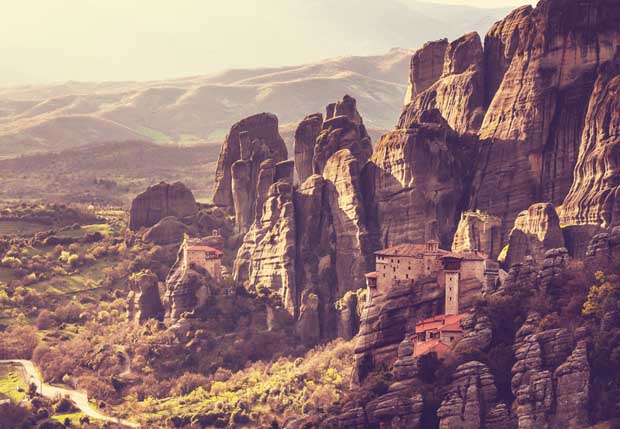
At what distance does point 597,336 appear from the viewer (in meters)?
101

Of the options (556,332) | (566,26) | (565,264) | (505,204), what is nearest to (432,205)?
(505,204)

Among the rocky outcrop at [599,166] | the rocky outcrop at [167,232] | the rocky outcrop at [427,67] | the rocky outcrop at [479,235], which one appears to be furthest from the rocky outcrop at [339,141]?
the rocky outcrop at [599,166]

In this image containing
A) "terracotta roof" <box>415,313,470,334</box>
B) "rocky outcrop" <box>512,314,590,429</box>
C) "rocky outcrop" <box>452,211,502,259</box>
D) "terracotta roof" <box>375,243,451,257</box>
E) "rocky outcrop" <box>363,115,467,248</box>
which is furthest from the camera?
"rocky outcrop" <box>363,115,467,248</box>

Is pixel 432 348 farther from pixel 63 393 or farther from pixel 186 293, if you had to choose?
pixel 63 393

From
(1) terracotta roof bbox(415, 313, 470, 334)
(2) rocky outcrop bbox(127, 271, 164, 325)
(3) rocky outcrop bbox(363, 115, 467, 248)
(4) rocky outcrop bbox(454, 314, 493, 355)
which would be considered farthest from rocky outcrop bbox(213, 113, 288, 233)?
(4) rocky outcrop bbox(454, 314, 493, 355)

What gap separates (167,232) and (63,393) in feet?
102

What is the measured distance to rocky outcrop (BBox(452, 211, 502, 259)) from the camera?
414 feet

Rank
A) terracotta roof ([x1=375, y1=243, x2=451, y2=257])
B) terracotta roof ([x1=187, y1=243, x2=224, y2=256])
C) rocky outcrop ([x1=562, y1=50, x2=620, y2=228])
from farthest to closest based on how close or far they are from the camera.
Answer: terracotta roof ([x1=187, y1=243, x2=224, y2=256]) < rocky outcrop ([x1=562, y1=50, x2=620, y2=228]) < terracotta roof ([x1=375, y1=243, x2=451, y2=257])

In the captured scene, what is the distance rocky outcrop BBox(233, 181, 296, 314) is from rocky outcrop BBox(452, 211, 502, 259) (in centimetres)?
1968

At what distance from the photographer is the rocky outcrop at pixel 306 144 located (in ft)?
513

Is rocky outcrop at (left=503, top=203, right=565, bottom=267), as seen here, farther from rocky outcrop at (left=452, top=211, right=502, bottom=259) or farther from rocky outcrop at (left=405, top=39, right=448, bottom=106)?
rocky outcrop at (left=405, top=39, right=448, bottom=106)

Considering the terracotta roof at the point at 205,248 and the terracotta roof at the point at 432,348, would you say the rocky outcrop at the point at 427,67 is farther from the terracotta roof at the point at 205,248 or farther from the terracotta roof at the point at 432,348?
the terracotta roof at the point at 432,348

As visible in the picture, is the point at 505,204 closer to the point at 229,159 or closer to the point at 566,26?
the point at 566,26

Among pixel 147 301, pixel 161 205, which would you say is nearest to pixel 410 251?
pixel 147 301
